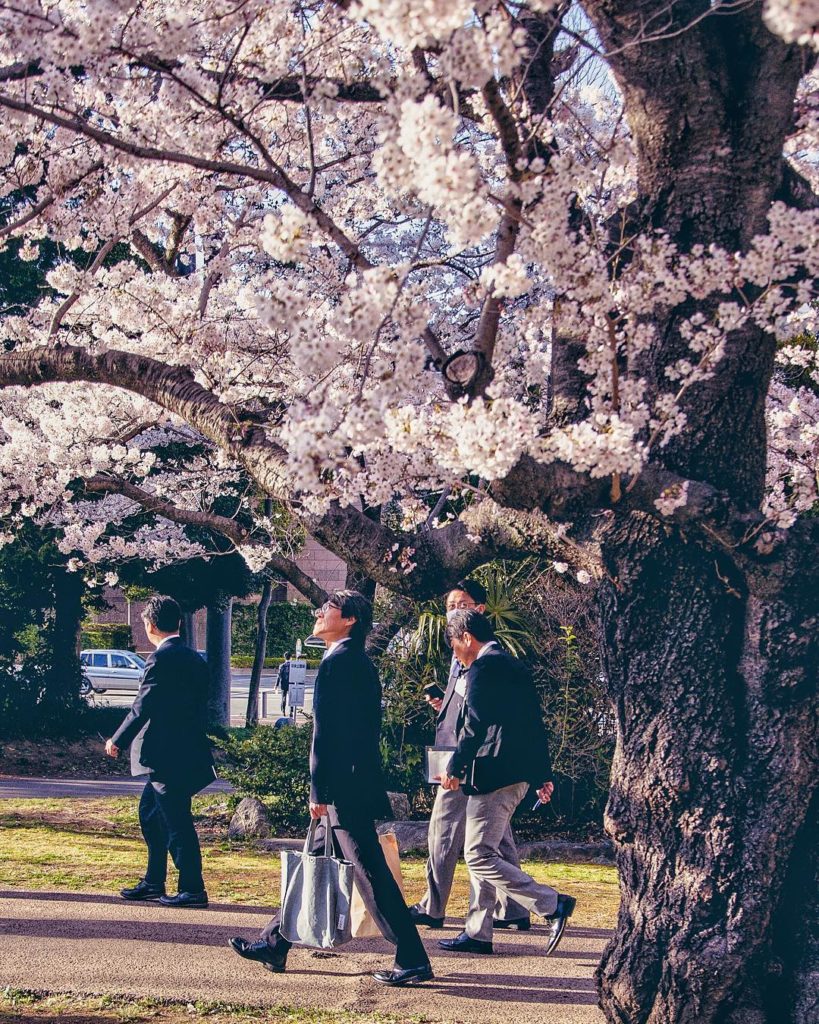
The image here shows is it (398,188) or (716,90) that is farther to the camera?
(716,90)

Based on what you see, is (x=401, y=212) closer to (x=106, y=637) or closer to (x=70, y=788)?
(x=70, y=788)

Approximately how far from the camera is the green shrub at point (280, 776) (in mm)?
10148

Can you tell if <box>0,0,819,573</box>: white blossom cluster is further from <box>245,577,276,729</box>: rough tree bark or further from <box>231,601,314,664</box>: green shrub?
<box>231,601,314,664</box>: green shrub

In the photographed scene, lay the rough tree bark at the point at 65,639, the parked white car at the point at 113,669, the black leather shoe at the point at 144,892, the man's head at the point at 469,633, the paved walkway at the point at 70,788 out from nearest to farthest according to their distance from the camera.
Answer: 1. the man's head at the point at 469,633
2. the black leather shoe at the point at 144,892
3. the paved walkway at the point at 70,788
4. the rough tree bark at the point at 65,639
5. the parked white car at the point at 113,669

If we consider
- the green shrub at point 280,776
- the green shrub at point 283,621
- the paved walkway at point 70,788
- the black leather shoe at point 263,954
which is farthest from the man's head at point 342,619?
the green shrub at point 283,621

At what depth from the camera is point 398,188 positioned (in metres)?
3.75

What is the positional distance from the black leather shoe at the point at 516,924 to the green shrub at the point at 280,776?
3745mm

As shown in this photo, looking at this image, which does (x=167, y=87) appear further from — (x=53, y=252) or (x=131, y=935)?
(x=53, y=252)

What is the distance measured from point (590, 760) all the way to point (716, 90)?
22.9 ft

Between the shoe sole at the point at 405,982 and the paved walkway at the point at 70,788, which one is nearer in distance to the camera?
the shoe sole at the point at 405,982

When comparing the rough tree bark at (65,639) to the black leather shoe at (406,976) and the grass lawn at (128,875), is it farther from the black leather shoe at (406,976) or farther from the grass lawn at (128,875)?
the black leather shoe at (406,976)

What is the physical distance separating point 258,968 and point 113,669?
957 inches

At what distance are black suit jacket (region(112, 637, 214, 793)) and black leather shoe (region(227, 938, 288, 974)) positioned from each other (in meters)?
1.58

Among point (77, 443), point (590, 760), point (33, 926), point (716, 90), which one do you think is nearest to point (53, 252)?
point (77, 443)
